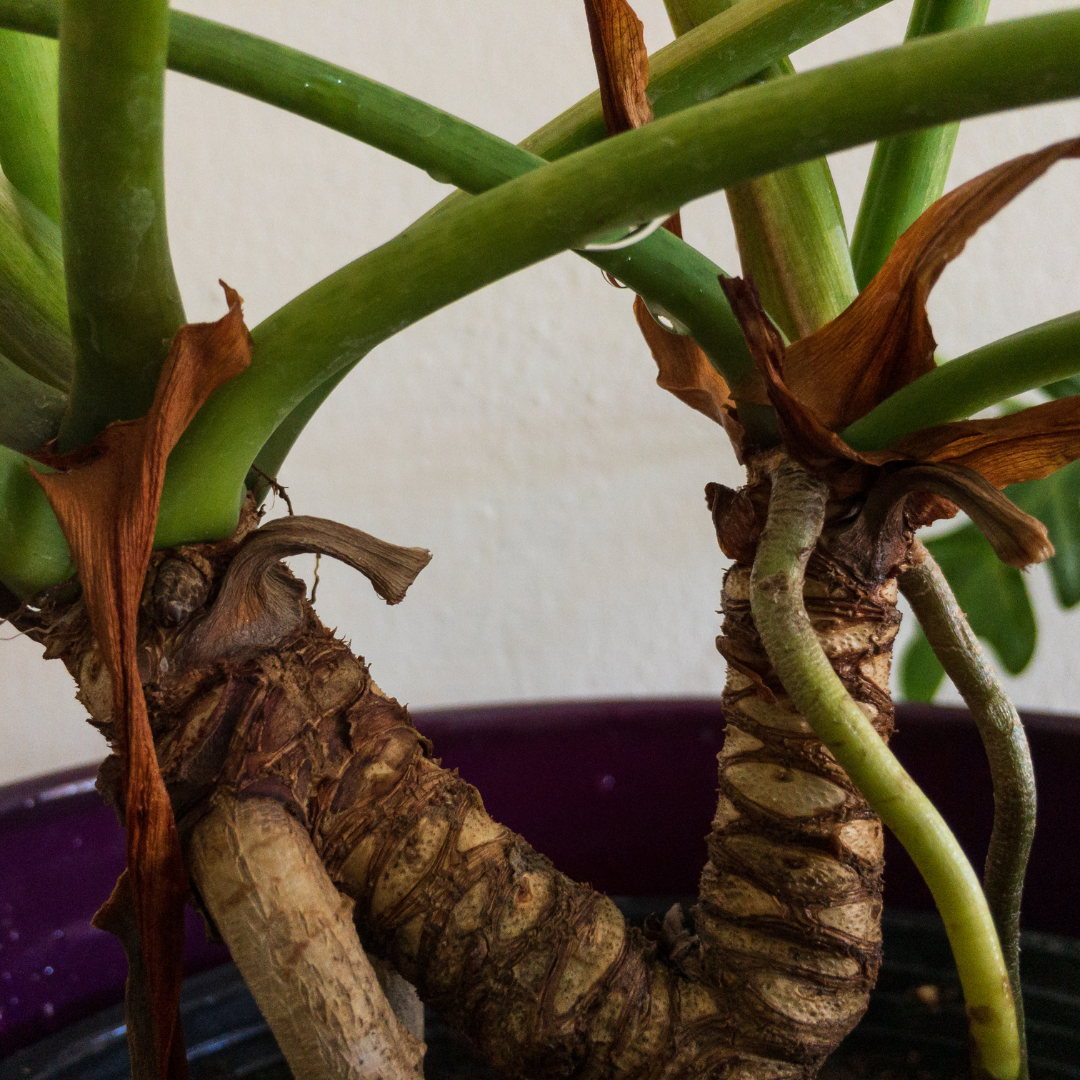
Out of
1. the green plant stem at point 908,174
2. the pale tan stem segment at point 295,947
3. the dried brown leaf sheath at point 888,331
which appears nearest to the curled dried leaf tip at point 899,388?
the dried brown leaf sheath at point 888,331

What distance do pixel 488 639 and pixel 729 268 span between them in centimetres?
45

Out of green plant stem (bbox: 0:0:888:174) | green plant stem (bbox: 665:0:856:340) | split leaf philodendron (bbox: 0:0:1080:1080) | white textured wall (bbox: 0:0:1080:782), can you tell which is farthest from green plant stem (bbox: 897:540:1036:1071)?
white textured wall (bbox: 0:0:1080:782)

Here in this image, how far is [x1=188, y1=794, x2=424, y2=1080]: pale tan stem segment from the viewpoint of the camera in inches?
11.7

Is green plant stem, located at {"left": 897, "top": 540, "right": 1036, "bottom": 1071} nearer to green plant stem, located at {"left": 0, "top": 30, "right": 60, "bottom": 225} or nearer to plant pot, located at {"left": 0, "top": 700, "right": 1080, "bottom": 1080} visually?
plant pot, located at {"left": 0, "top": 700, "right": 1080, "bottom": 1080}

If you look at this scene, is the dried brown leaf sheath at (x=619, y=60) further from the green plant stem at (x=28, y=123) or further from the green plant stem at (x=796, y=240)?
the green plant stem at (x=28, y=123)

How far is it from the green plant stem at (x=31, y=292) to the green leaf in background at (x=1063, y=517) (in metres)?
0.61

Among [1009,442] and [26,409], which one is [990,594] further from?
[26,409]

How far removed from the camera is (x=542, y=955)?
0.35 m

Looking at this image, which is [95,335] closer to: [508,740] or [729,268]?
[508,740]

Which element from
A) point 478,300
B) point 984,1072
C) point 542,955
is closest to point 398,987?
point 542,955

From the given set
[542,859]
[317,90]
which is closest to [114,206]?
[317,90]

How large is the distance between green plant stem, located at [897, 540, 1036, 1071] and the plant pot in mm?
147

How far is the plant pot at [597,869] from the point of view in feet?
1.65

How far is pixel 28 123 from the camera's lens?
15.0 inches
